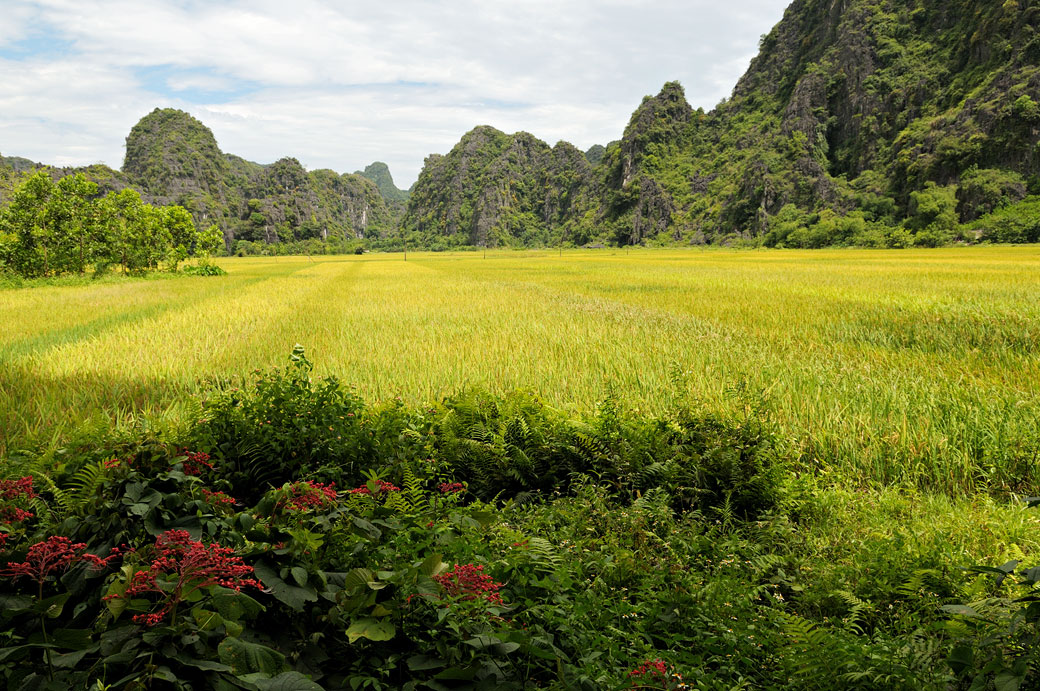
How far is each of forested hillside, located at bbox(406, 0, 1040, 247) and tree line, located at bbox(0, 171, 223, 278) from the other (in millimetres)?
71392

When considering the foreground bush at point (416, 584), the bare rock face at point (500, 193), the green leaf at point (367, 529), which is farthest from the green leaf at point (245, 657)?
the bare rock face at point (500, 193)

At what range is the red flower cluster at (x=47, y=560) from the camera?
153 cm

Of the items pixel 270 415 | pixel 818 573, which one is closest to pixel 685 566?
pixel 818 573

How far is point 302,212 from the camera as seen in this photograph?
14262 cm

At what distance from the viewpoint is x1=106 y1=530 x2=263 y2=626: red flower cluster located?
1.44 m

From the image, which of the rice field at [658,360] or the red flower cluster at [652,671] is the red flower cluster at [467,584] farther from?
the rice field at [658,360]

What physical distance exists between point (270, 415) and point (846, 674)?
3151 millimetres

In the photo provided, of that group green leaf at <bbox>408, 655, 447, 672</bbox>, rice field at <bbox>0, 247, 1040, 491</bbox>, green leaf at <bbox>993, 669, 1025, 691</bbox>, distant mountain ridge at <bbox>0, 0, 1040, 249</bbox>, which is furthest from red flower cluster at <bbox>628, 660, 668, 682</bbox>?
distant mountain ridge at <bbox>0, 0, 1040, 249</bbox>

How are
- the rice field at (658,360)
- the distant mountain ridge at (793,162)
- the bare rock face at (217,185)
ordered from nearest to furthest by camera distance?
1. the rice field at (658,360)
2. the distant mountain ridge at (793,162)
3. the bare rock face at (217,185)

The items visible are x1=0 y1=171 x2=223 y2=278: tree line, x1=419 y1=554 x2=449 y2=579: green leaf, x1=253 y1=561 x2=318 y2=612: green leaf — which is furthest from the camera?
x1=0 y1=171 x2=223 y2=278: tree line

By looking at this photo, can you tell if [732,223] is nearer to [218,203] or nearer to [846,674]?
[846,674]

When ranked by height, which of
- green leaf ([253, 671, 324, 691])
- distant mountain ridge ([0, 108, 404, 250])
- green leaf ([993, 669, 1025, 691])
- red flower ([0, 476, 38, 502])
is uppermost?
distant mountain ridge ([0, 108, 404, 250])

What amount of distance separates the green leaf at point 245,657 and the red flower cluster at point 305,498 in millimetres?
676

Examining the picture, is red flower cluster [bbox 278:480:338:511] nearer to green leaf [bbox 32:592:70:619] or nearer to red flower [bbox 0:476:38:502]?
green leaf [bbox 32:592:70:619]
